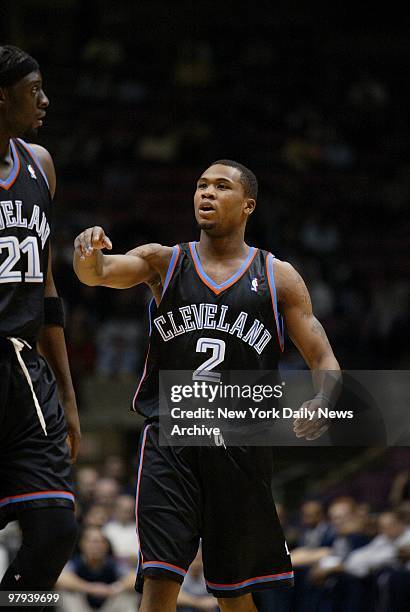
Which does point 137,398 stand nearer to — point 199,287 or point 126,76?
point 199,287

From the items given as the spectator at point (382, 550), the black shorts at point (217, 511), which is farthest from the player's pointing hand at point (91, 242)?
the spectator at point (382, 550)

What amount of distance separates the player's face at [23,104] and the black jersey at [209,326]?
1.16 metres

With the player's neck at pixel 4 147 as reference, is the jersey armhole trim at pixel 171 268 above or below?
below

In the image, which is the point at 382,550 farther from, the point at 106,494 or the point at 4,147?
the point at 4,147

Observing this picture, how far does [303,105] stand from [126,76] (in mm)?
2561

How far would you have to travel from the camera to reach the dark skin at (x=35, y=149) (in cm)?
381

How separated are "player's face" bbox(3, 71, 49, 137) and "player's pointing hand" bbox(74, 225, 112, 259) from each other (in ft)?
1.67

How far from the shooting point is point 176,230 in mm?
13734

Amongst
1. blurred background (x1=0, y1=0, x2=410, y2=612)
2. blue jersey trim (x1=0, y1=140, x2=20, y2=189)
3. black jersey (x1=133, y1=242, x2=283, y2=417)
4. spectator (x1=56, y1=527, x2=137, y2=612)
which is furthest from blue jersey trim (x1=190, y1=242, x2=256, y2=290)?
blurred background (x1=0, y1=0, x2=410, y2=612)

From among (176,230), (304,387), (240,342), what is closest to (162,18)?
(176,230)

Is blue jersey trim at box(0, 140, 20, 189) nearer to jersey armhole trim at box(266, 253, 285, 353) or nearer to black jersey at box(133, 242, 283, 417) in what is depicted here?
black jersey at box(133, 242, 283, 417)

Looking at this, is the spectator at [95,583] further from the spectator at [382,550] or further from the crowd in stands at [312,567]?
the spectator at [382,550]

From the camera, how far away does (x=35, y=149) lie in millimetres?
4090

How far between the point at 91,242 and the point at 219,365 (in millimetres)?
872
